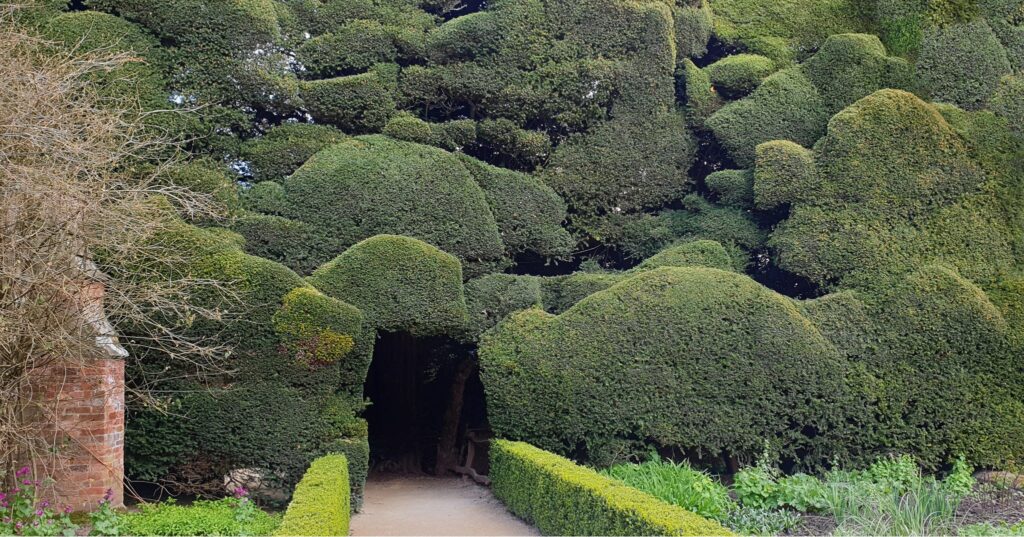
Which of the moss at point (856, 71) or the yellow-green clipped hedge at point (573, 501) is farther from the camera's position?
the moss at point (856, 71)

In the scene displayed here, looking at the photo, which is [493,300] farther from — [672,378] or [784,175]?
[784,175]

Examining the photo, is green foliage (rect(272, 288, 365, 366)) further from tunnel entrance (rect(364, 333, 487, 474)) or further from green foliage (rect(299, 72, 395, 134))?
green foliage (rect(299, 72, 395, 134))

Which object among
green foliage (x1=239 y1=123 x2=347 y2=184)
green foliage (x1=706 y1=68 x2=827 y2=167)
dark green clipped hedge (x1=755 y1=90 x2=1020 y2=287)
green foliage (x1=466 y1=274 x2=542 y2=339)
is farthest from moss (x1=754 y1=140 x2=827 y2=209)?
green foliage (x1=239 y1=123 x2=347 y2=184)

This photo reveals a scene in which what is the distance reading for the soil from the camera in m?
11.1

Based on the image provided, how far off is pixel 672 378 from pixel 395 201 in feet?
17.8

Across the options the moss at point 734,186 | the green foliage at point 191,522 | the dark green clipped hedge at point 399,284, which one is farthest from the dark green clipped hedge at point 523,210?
the green foliage at point 191,522

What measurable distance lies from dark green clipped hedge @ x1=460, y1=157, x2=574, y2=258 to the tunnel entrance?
8.38 feet

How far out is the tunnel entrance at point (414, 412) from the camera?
52.2 ft

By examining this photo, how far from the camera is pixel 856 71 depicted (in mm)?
16203

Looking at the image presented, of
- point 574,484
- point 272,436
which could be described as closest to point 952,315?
point 574,484

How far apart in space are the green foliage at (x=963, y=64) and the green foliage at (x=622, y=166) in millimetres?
4735

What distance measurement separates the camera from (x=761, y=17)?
59.5 ft

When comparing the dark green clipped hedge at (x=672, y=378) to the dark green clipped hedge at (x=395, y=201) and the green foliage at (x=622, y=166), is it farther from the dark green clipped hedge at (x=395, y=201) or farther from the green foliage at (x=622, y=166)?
the green foliage at (x=622, y=166)

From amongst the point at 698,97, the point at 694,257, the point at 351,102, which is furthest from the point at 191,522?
the point at 698,97
